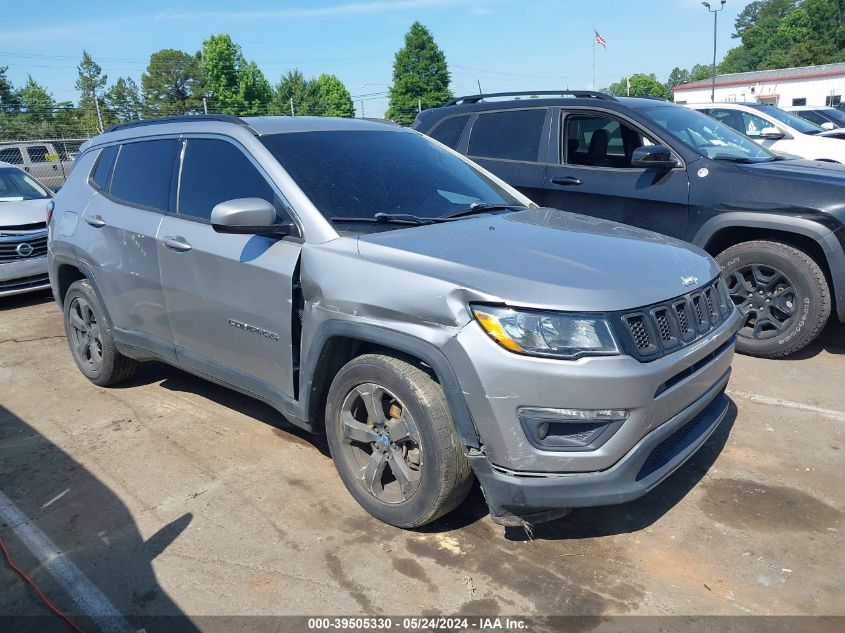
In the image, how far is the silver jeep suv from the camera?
265cm

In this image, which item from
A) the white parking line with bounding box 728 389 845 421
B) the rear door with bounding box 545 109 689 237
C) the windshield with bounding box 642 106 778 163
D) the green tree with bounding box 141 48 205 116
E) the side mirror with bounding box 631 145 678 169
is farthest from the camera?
the green tree with bounding box 141 48 205 116

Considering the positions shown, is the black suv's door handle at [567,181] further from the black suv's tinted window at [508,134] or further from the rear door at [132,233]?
the rear door at [132,233]

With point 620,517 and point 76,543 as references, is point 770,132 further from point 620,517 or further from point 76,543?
point 76,543

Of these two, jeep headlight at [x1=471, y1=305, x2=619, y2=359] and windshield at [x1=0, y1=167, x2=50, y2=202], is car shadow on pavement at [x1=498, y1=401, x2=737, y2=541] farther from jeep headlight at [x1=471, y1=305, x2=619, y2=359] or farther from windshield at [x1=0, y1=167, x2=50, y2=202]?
windshield at [x1=0, y1=167, x2=50, y2=202]

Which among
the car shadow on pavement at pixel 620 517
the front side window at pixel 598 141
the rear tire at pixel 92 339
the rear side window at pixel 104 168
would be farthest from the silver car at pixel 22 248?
the car shadow on pavement at pixel 620 517

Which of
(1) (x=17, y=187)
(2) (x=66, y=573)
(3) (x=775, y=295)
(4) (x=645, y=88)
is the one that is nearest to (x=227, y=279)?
(2) (x=66, y=573)

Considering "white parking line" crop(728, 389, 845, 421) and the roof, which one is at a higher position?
the roof

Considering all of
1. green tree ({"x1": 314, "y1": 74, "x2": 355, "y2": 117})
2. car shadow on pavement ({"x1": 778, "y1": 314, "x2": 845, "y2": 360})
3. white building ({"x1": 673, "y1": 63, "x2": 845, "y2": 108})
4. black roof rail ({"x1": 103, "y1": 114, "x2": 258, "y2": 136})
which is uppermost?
green tree ({"x1": 314, "y1": 74, "x2": 355, "y2": 117})

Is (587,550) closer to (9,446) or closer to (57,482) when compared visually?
(57,482)

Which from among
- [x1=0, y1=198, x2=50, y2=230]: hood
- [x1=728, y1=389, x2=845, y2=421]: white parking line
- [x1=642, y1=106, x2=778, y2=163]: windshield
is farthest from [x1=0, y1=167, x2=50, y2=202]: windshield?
[x1=728, y1=389, x2=845, y2=421]: white parking line

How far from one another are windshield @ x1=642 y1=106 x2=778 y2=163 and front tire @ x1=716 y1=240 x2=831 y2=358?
2.97 ft

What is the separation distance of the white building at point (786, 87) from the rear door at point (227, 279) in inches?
2592

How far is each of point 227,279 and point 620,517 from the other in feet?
7.58

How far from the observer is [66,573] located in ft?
9.80
